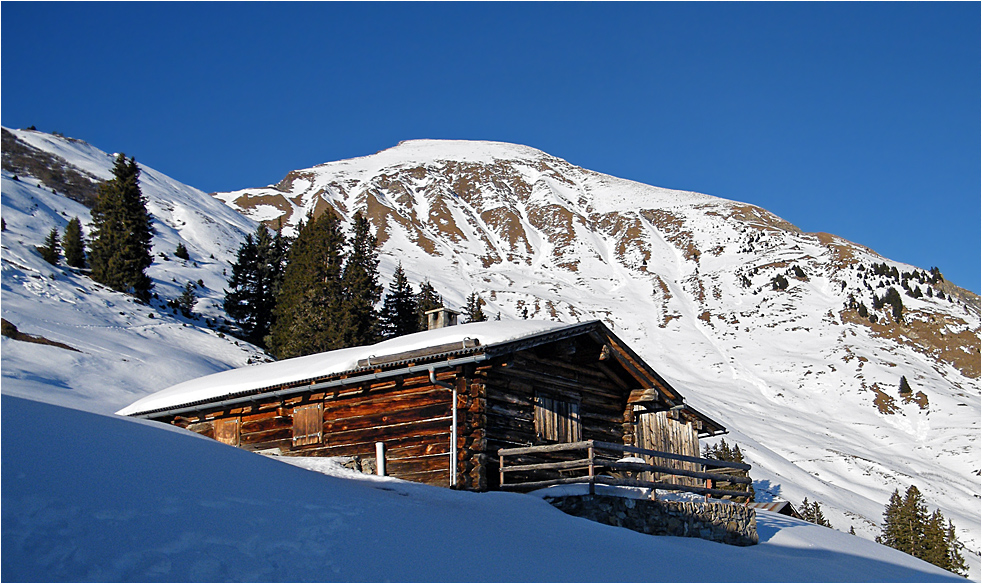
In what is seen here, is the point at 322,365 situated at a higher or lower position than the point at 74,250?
lower

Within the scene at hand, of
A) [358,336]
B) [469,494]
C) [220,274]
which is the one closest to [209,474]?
[469,494]

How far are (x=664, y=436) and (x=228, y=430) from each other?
39.9 feet

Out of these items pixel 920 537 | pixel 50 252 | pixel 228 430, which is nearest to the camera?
pixel 228 430

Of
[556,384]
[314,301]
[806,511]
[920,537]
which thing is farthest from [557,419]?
[920,537]

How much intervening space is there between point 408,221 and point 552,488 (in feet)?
533

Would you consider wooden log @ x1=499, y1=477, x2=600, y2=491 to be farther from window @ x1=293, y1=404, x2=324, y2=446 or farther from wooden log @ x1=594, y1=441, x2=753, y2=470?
window @ x1=293, y1=404, x2=324, y2=446

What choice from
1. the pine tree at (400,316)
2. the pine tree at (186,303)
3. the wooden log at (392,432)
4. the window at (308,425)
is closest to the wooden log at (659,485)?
the wooden log at (392,432)

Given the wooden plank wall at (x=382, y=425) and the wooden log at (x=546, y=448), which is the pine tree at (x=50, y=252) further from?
the wooden log at (x=546, y=448)

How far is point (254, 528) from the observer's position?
9.48 meters

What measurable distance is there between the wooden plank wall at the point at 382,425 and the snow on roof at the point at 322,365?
2.29ft

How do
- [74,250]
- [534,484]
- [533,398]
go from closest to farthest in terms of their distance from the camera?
[534,484] < [533,398] < [74,250]

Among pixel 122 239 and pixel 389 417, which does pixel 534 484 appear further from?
pixel 122 239

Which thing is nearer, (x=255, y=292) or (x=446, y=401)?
(x=446, y=401)

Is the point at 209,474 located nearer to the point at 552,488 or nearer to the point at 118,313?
the point at 552,488
